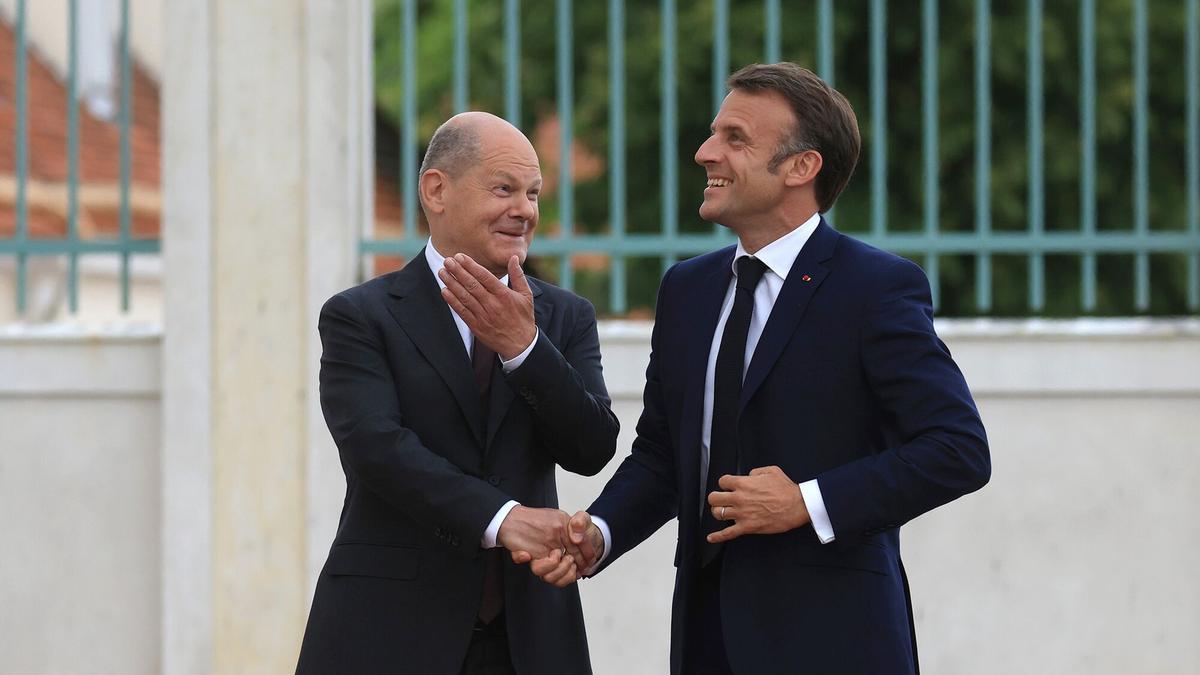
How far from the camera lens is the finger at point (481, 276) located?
2893mm

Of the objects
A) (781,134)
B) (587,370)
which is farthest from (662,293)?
(781,134)

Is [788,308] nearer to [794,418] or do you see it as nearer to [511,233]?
[794,418]

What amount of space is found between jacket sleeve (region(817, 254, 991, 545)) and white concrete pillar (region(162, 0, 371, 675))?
110 inches

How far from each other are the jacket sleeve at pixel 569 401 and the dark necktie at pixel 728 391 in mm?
218

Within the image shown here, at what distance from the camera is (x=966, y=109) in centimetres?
812

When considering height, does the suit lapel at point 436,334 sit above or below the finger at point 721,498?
above

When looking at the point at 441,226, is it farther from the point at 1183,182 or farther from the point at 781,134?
the point at 1183,182

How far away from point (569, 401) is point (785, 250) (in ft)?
1.64

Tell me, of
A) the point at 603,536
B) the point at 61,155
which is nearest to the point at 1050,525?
the point at 603,536

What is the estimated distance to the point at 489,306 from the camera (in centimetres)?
290

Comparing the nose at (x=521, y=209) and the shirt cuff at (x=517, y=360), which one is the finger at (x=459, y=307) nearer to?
the shirt cuff at (x=517, y=360)

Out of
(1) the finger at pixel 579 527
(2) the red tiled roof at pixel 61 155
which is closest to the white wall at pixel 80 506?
(2) the red tiled roof at pixel 61 155

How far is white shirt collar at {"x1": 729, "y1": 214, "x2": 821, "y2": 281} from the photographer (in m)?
2.98

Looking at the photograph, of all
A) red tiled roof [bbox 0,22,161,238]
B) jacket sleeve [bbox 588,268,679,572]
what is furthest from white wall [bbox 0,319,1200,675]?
red tiled roof [bbox 0,22,161,238]
